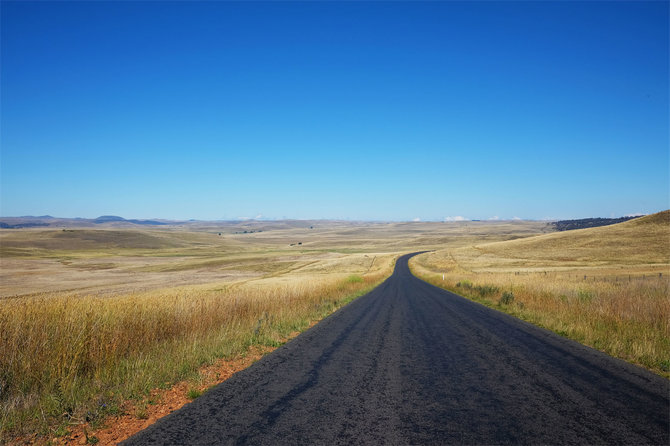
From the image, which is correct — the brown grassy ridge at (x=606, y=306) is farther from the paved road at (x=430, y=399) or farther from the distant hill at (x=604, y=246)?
the paved road at (x=430, y=399)

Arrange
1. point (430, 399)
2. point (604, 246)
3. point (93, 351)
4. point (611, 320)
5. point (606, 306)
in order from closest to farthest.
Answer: point (430, 399)
point (93, 351)
point (611, 320)
point (606, 306)
point (604, 246)

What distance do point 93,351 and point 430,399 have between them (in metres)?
7.15

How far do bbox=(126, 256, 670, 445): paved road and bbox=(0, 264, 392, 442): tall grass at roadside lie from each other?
1.42 meters

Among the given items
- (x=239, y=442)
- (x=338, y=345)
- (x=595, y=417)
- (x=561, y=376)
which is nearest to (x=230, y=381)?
(x=239, y=442)

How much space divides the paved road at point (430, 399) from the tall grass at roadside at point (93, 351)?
A: 4.67 ft

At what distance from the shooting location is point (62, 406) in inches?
212

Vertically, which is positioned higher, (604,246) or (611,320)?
(604,246)

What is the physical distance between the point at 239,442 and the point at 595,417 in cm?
523

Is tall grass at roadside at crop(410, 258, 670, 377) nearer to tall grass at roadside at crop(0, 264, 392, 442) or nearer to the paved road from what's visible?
the paved road

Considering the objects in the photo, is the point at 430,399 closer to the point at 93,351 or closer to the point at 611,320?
the point at 93,351

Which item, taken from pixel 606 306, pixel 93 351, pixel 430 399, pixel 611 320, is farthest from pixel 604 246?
pixel 93 351

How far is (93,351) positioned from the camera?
286 inches

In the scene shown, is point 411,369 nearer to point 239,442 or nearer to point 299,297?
point 239,442

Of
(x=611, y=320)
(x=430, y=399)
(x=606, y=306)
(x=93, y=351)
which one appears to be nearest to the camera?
(x=430, y=399)
